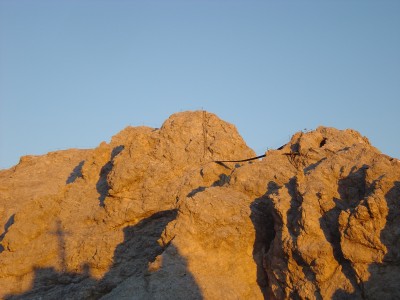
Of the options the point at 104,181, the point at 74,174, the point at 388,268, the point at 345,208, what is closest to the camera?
the point at 388,268

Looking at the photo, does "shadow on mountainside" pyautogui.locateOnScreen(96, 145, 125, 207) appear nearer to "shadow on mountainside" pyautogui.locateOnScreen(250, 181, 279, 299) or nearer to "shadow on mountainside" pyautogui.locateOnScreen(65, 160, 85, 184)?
"shadow on mountainside" pyautogui.locateOnScreen(65, 160, 85, 184)

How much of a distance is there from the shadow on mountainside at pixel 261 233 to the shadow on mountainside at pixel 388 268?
1.99m

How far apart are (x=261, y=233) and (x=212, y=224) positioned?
→ 3.55 feet

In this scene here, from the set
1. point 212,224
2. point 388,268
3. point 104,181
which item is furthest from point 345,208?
point 104,181

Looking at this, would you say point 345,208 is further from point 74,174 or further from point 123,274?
point 74,174

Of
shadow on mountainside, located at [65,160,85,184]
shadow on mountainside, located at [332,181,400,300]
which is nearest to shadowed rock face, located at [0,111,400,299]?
shadow on mountainside, located at [332,181,400,300]

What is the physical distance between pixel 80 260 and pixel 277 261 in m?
4.78

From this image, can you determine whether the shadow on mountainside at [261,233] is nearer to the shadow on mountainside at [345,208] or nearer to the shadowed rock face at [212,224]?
the shadowed rock face at [212,224]

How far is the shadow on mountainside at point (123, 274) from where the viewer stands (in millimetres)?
10508

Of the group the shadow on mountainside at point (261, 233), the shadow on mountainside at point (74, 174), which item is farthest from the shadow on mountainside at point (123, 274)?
Answer: the shadow on mountainside at point (74, 174)

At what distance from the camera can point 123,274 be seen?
1170 centimetres

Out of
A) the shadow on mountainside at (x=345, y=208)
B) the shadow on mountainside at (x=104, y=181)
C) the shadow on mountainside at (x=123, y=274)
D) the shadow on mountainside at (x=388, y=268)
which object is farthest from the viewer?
the shadow on mountainside at (x=104, y=181)

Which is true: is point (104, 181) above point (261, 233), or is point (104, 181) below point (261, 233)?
above

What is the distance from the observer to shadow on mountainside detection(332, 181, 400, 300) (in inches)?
340
